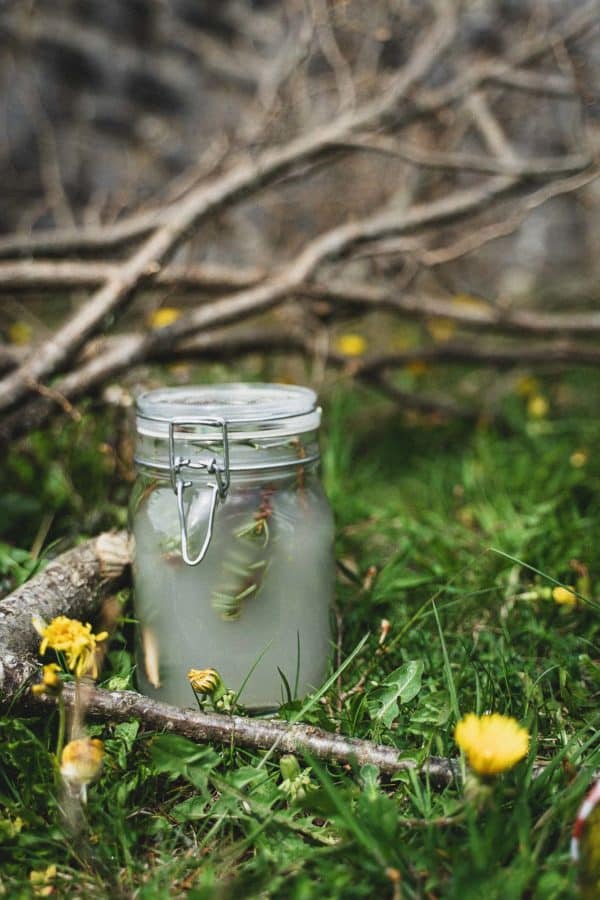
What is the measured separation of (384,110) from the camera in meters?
2.40

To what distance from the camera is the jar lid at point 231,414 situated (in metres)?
1.27

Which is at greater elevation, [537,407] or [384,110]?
[384,110]

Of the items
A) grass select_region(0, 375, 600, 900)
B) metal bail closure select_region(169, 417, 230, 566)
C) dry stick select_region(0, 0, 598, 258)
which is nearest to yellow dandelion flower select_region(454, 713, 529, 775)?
grass select_region(0, 375, 600, 900)

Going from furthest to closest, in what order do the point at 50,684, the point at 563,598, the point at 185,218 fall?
the point at 185,218 → the point at 563,598 → the point at 50,684

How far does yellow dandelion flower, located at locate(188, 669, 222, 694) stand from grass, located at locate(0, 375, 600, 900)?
0.10m

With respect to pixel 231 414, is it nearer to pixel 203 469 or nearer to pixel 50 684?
pixel 203 469

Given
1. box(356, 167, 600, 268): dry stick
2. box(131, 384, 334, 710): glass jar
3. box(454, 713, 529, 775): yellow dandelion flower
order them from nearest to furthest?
box(454, 713, 529, 775): yellow dandelion flower → box(131, 384, 334, 710): glass jar → box(356, 167, 600, 268): dry stick

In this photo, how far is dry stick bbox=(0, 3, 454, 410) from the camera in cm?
177

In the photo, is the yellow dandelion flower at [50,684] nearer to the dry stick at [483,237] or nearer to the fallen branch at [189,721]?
the fallen branch at [189,721]

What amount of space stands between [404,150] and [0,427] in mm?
1501

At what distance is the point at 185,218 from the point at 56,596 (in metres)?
1.11

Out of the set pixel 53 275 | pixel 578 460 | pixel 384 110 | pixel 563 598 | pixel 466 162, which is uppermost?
pixel 384 110

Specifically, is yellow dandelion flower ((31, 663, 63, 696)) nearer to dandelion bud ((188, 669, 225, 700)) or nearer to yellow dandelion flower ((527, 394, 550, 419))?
dandelion bud ((188, 669, 225, 700))

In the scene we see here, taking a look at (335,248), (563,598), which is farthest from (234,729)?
(335,248)
